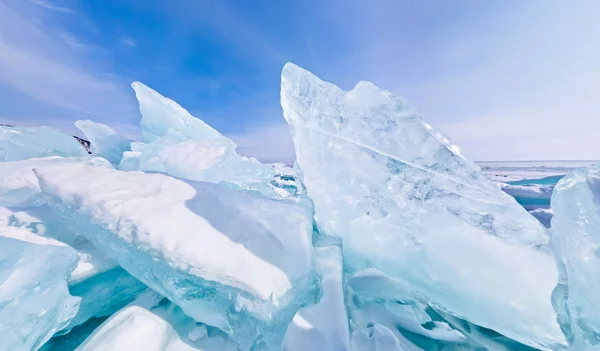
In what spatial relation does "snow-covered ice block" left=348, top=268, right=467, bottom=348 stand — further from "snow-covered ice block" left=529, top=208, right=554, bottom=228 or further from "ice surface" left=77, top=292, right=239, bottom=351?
"snow-covered ice block" left=529, top=208, right=554, bottom=228

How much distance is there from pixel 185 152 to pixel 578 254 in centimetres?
306

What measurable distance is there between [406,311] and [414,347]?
40 cm

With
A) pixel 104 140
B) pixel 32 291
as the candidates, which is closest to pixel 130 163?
pixel 104 140

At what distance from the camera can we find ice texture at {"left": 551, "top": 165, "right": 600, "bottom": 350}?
1152 mm

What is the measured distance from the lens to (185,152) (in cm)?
280

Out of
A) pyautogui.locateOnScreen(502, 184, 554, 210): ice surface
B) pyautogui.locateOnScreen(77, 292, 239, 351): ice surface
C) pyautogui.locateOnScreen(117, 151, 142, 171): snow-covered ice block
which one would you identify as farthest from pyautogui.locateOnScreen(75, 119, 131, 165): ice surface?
pyautogui.locateOnScreen(502, 184, 554, 210): ice surface

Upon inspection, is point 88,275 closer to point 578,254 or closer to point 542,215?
point 578,254

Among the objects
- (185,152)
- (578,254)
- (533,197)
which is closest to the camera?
(578,254)

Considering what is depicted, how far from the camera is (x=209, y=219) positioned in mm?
1555

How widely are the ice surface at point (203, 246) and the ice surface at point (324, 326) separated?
99mm

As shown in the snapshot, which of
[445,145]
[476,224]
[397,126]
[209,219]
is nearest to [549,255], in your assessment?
[476,224]

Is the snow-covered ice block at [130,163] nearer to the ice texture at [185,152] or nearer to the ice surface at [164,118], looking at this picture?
the ice texture at [185,152]

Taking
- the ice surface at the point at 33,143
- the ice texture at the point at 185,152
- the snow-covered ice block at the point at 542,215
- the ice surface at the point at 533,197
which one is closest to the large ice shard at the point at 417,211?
the ice texture at the point at 185,152

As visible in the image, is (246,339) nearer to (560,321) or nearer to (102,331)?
(102,331)
